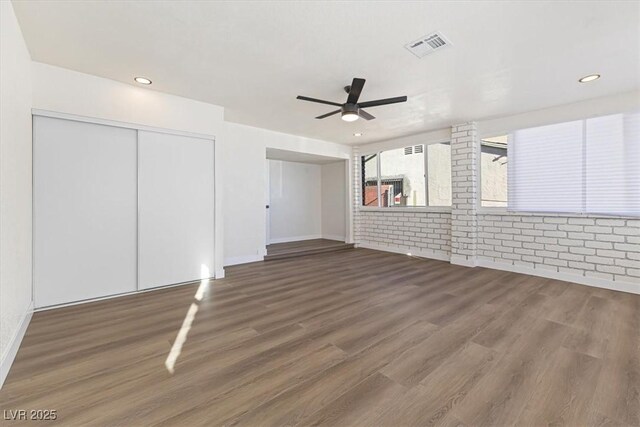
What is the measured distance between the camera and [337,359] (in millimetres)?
2020

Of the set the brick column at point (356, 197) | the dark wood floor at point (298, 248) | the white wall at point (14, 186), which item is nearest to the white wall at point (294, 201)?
the dark wood floor at point (298, 248)

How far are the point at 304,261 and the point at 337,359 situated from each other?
357 centimetres

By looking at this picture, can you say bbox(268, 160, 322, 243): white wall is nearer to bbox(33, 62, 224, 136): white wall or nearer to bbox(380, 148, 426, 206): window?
bbox(380, 148, 426, 206): window

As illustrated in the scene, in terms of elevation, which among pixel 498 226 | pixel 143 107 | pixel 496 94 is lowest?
pixel 498 226

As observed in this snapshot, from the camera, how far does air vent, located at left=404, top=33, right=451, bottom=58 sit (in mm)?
2482

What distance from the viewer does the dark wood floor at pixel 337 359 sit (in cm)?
153

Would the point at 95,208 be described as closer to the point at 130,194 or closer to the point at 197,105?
the point at 130,194

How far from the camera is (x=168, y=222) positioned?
3773 mm

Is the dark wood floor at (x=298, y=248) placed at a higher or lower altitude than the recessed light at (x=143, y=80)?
lower

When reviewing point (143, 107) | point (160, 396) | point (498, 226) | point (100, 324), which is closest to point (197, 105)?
point (143, 107)

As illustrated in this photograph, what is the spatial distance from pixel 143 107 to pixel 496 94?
4.81 meters

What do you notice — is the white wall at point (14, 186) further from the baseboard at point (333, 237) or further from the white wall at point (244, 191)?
the baseboard at point (333, 237)

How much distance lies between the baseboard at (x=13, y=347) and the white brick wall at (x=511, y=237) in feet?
19.2

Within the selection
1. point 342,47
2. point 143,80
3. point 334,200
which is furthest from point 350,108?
point 334,200
